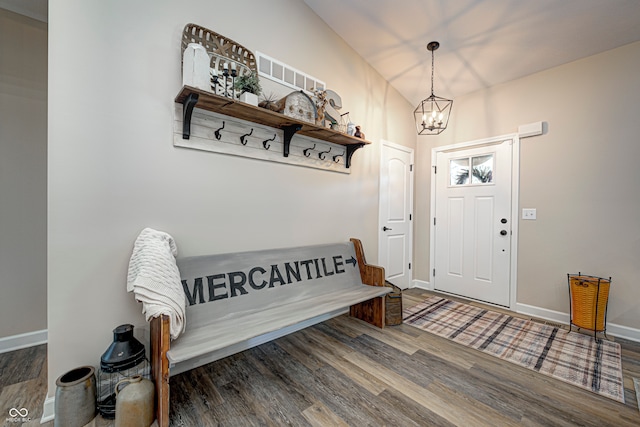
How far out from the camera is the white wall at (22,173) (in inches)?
80.7

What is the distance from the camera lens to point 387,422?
1.43 m

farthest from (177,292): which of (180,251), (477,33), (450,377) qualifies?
(477,33)

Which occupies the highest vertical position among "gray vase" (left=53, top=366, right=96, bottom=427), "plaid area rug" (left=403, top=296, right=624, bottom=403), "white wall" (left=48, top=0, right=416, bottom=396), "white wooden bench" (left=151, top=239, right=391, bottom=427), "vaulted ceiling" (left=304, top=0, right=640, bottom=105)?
"vaulted ceiling" (left=304, top=0, right=640, bottom=105)

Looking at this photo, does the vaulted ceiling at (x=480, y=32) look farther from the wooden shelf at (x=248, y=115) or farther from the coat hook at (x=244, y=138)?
the coat hook at (x=244, y=138)

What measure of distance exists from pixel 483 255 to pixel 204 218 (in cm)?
335

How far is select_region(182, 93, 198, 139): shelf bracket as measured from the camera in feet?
5.53

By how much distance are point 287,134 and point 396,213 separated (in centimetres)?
200

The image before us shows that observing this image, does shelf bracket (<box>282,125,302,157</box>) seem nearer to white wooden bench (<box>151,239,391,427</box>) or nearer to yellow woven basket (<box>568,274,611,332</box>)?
white wooden bench (<box>151,239,391,427</box>)

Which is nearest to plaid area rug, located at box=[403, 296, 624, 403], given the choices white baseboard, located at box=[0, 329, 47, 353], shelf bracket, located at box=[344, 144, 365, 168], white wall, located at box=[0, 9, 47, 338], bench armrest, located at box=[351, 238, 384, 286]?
bench armrest, located at box=[351, 238, 384, 286]

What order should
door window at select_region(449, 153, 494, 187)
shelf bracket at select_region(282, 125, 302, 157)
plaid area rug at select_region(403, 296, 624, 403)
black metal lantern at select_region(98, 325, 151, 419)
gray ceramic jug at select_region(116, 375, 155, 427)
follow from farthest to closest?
door window at select_region(449, 153, 494, 187), shelf bracket at select_region(282, 125, 302, 157), plaid area rug at select_region(403, 296, 624, 403), black metal lantern at select_region(98, 325, 151, 419), gray ceramic jug at select_region(116, 375, 155, 427)

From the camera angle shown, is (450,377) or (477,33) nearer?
(450,377)

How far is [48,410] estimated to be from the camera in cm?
144

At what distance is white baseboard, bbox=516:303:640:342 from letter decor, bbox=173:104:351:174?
273 centimetres

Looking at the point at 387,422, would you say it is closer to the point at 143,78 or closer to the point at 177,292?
the point at 177,292
